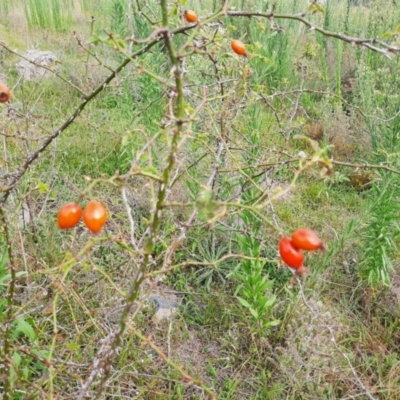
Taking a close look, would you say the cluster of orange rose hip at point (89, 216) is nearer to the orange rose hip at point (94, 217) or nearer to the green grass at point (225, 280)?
the orange rose hip at point (94, 217)

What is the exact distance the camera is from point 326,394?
1.98m

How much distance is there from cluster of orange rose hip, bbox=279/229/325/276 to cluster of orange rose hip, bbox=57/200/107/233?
329mm

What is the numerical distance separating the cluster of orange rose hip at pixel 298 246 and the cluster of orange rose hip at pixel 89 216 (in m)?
0.33

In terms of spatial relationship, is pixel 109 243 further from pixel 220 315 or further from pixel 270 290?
pixel 270 290

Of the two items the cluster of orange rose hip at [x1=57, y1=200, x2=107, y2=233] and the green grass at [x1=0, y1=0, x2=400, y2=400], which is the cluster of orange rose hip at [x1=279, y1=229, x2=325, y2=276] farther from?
the green grass at [x1=0, y1=0, x2=400, y2=400]

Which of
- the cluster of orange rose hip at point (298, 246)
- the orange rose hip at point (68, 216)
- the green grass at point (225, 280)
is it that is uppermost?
the orange rose hip at point (68, 216)

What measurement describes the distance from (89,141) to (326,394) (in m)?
2.42

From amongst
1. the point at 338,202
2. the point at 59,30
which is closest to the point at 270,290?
the point at 338,202

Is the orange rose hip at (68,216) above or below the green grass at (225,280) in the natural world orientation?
above

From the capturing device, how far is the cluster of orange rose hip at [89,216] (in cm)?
81

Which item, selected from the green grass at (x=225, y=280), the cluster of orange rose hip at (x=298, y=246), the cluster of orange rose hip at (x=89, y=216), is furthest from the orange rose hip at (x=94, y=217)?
the green grass at (x=225, y=280)

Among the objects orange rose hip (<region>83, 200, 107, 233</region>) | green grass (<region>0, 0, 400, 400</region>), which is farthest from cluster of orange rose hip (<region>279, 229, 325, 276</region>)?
green grass (<region>0, 0, 400, 400</region>)

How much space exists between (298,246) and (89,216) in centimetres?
37

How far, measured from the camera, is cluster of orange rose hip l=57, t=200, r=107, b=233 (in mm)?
810
